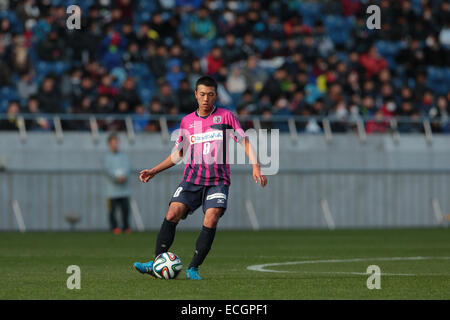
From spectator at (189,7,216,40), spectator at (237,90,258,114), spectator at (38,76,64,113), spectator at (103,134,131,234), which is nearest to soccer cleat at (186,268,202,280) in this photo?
spectator at (103,134,131,234)

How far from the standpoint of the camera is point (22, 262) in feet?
38.0

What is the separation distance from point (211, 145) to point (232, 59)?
14863 millimetres

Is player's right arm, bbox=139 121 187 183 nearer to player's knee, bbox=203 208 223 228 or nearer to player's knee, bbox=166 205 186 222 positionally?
player's knee, bbox=166 205 186 222

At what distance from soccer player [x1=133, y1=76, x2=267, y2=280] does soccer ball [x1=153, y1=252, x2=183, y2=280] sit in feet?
0.34

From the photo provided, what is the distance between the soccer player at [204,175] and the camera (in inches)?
361

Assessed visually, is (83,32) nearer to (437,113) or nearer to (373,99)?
(373,99)

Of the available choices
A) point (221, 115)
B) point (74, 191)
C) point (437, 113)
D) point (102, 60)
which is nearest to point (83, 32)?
point (102, 60)

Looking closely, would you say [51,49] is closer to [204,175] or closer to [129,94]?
[129,94]

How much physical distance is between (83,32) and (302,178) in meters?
5.88

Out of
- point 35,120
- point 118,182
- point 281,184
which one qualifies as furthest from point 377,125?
point 35,120

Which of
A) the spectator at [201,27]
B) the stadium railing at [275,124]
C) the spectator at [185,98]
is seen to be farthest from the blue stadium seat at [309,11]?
the spectator at [185,98]

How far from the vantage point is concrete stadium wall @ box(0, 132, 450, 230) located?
20.5m

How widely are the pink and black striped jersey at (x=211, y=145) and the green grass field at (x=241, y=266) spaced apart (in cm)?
94

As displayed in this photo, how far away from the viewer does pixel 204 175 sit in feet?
30.3
